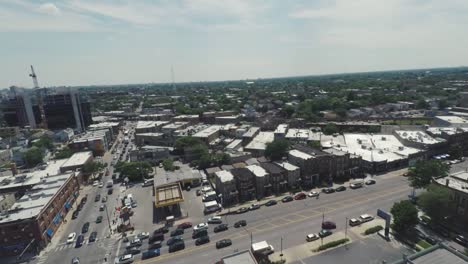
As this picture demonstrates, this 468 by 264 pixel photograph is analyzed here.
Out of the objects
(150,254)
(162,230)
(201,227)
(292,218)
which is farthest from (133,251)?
(292,218)

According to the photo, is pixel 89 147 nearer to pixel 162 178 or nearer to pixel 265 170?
pixel 162 178

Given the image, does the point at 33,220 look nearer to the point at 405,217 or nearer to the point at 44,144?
the point at 405,217

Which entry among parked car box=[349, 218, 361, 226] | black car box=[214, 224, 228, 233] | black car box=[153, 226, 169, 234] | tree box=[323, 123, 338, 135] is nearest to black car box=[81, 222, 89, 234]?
black car box=[153, 226, 169, 234]

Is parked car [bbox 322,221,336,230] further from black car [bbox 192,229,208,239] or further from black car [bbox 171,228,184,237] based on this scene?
black car [bbox 171,228,184,237]

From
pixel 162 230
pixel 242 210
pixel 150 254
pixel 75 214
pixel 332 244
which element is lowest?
pixel 75 214

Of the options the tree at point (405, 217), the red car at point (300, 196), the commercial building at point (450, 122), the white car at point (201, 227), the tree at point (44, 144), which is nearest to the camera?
the tree at point (405, 217)

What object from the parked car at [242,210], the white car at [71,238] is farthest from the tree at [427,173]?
the white car at [71,238]

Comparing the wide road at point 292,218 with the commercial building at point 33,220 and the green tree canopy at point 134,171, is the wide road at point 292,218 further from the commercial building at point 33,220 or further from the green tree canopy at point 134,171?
the green tree canopy at point 134,171
